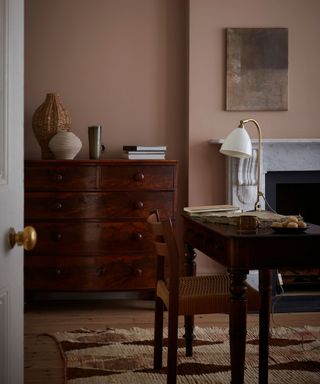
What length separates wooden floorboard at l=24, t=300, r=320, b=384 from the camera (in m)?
3.76

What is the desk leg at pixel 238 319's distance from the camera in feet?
8.65

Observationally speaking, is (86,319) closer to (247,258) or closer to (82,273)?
(82,273)

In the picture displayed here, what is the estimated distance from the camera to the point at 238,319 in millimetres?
2648

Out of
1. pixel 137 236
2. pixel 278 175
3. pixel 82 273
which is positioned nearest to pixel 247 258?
pixel 137 236

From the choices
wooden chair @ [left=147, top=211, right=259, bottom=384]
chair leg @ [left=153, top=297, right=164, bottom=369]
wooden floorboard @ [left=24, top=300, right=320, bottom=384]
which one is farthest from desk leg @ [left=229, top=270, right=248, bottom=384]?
wooden floorboard @ [left=24, top=300, right=320, bottom=384]

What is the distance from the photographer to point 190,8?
4.93m

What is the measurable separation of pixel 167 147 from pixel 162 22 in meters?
0.95

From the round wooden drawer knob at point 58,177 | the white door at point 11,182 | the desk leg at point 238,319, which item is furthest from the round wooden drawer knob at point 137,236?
the white door at point 11,182

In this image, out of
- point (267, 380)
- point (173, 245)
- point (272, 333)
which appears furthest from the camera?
point (272, 333)

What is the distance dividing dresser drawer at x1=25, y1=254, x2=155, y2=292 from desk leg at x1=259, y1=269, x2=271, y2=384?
1.62 m

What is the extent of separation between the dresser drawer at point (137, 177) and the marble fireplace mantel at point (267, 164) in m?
0.49

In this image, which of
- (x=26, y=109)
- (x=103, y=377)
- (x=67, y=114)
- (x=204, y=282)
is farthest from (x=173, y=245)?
(x=26, y=109)

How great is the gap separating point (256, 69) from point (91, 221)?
65.2 inches

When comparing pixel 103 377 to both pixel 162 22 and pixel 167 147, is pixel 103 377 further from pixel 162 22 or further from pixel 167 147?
pixel 162 22
